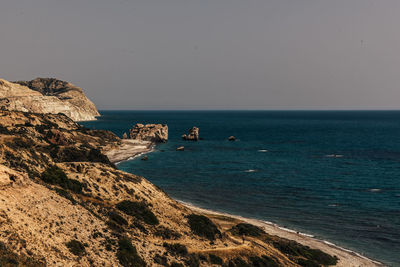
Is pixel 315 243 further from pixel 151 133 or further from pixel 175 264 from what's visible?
pixel 151 133

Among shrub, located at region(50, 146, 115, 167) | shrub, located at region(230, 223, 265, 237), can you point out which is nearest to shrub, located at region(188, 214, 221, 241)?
shrub, located at region(230, 223, 265, 237)

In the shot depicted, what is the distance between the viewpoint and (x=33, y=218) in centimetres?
2486

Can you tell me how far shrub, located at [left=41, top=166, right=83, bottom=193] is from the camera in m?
35.2

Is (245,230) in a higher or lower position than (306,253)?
higher

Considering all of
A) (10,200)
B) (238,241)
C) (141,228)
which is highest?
(10,200)

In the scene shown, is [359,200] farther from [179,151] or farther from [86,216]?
[179,151]

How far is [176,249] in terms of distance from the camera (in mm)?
30156

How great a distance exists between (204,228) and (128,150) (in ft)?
327

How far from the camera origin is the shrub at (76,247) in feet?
76.6

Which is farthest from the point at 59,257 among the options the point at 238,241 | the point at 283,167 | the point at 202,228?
the point at 283,167

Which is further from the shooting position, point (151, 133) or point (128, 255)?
point (151, 133)

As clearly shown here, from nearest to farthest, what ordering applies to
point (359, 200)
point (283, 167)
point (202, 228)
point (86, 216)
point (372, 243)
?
point (86, 216), point (202, 228), point (372, 243), point (359, 200), point (283, 167)

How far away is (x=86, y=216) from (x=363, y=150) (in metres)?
133

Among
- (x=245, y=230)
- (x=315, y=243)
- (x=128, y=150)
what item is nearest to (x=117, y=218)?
(x=245, y=230)
